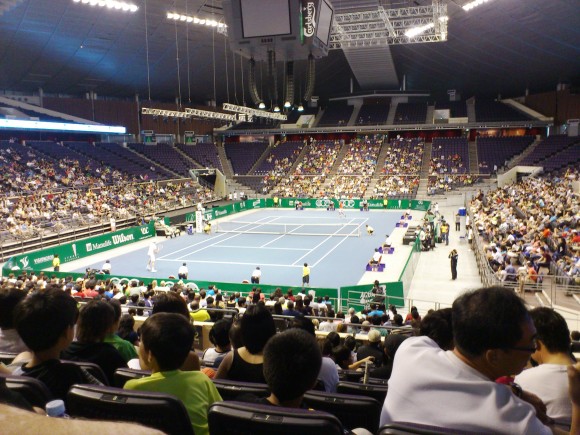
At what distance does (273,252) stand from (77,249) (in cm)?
1138

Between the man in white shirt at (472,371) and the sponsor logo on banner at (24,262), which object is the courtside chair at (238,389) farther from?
the sponsor logo on banner at (24,262)

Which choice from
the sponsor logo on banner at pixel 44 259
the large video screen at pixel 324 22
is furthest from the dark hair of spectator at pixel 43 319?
the sponsor logo on banner at pixel 44 259

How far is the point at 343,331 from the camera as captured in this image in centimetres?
1064

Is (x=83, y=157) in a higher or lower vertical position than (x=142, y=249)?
higher

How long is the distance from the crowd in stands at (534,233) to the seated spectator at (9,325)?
1545cm

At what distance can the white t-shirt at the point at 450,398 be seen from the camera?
7.52ft

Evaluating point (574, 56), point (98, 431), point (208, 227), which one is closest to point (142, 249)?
point (208, 227)

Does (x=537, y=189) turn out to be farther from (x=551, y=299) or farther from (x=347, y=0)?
(x=551, y=299)

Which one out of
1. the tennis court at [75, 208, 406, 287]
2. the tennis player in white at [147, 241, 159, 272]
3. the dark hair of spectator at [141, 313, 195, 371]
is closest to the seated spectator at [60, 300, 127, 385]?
the dark hair of spectator at [141, 313, 195, 371]

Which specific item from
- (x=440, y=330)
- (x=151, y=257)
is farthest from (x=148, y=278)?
(x=440, y=330)

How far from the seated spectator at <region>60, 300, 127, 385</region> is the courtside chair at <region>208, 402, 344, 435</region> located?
2479 millimetres

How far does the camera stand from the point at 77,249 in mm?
29250

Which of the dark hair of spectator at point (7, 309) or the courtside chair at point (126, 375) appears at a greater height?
the dark hair of spectator at point (7, 309)

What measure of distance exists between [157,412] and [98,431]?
1.60 m
